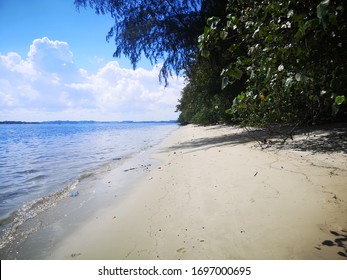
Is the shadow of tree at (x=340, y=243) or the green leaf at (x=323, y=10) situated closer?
the green leaf at (x=323, y=10)

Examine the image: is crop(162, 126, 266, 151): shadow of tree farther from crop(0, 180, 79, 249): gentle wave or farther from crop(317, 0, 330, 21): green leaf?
crop(317, 0, 330, 21): green leaf

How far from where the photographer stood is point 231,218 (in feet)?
11.8

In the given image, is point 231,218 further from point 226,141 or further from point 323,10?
point 226,141

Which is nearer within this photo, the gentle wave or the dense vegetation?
the dense vegetation

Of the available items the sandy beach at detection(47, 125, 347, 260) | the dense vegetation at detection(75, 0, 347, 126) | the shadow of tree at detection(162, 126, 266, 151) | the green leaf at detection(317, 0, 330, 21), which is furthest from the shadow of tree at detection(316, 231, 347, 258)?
the shadow of tree at detection(162, 126, 266, 151)

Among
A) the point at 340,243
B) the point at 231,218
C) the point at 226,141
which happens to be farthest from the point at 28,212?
the point at 226,141

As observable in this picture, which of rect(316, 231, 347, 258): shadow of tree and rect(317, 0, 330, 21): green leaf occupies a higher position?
rect(317, 0, 330, 21): green leaf

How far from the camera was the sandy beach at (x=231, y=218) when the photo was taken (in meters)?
2.83

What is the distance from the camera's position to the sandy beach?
2.83m

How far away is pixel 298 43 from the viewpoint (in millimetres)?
2029

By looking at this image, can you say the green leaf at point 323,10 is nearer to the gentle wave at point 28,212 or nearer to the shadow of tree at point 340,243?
the shadow of tree at point 340,243

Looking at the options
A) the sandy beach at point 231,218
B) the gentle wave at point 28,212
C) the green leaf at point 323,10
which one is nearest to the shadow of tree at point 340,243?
the sandy beach at point 231,218
